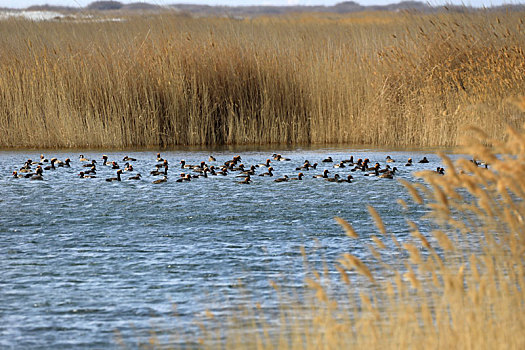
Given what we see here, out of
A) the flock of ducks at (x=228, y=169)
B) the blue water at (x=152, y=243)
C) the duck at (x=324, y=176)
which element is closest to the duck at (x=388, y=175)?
the flock of ducks at (x=228, y=169)

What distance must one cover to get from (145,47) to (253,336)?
36.7 ft

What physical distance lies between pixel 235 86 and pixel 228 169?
13.0 feet

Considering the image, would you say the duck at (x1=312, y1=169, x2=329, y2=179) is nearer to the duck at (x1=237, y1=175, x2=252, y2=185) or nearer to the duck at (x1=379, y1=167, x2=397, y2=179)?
the duck at (x1=379, y1=167, x2=397, y2=179)

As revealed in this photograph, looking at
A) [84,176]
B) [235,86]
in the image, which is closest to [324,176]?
[84,176]

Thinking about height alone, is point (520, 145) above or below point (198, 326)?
above

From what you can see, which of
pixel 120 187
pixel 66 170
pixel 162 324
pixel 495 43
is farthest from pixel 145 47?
pixel 162 324

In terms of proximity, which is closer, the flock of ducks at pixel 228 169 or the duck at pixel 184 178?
the duck at pixel 184 178

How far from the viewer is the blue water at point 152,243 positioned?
496cm

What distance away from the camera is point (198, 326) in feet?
15.2

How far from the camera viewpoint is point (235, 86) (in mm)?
15164

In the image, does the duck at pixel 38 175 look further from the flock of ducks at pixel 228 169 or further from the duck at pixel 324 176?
the duck at pixel 324 176

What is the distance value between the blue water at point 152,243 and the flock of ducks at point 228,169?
12 centimetres

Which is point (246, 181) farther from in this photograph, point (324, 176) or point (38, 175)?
point (38, 175)

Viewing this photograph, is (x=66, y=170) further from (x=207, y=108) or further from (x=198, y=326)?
(x=198, y=326)
